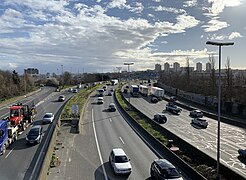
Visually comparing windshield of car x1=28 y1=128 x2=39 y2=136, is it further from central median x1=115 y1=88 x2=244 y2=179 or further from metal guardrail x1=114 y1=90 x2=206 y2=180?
central median x1=115 y1=88 x2=244 y2=179

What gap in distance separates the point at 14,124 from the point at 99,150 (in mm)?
11658

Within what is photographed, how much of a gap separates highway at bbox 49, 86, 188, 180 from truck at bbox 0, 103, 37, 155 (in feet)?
16.5

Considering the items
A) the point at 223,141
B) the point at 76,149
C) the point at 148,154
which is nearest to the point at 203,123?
the point at 223,141

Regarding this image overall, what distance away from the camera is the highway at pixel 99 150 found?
21.7 m

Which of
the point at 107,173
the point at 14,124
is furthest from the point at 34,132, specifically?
the point at 107,173

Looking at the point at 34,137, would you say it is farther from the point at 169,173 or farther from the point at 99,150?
the point at 169,173

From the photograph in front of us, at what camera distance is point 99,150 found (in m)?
28.4

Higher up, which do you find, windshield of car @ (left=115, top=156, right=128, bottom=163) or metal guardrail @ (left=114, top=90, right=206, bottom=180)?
windshield of car @ (left=115, top=156, right=128, bottom=163)

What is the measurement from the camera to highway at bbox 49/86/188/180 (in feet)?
71.1

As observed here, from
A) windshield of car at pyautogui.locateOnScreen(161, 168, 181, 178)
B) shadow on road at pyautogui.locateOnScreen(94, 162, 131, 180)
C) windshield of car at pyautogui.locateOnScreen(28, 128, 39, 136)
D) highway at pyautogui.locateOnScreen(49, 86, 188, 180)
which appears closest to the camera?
windshield of car at pyautogui.locateOnScreen(161, 168, 181, 178)

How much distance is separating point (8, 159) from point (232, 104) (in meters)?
41.9

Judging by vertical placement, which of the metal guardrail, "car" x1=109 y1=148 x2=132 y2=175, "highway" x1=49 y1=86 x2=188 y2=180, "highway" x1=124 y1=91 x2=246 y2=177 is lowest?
"highway" x1=124 y1=91 x2=246 y2=177

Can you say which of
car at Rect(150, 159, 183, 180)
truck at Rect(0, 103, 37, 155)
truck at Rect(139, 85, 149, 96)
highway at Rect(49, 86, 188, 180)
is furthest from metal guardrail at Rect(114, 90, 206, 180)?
truck at Rect(139, 85, 149, 96)

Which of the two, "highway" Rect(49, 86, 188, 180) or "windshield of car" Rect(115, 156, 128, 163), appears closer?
"highway" Rect(49, 86, 188, 180)
